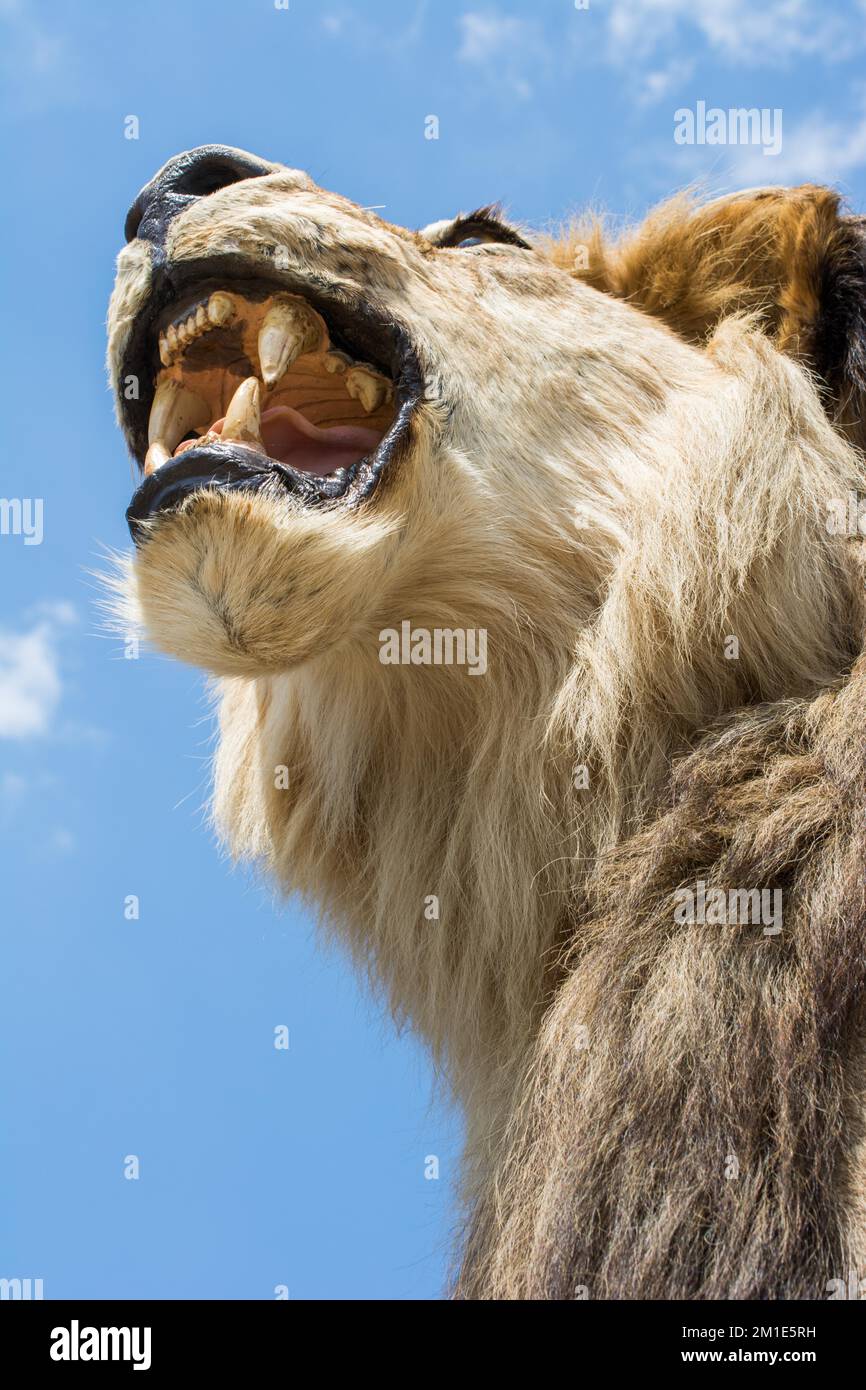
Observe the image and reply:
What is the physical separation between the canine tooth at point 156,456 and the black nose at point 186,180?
58 cm

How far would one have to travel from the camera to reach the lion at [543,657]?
3.87 metres

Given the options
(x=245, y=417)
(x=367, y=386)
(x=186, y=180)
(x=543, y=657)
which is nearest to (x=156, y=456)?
(x=245, y=417)

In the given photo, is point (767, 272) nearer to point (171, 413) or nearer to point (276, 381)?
point (276, 381)

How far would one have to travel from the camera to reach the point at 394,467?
4.59m

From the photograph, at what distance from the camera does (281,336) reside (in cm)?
468

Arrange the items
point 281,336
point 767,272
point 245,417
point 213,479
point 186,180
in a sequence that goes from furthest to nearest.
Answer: point 767,272
point 186,180
point 281,336
point 245,417
point 213,479

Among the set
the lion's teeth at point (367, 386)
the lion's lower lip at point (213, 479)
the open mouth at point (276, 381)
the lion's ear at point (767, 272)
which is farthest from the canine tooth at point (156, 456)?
the lion's ear at point (767, 272)

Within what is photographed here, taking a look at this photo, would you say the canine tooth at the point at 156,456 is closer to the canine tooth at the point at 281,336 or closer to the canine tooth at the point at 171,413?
the canine tooth at the point at 171,413

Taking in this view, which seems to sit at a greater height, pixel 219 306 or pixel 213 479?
pixel 219 306

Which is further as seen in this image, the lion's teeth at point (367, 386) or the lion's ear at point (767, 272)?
the lion's ear at point (767, 272)

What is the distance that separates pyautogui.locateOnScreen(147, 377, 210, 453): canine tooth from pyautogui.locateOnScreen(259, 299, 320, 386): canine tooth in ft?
0.99

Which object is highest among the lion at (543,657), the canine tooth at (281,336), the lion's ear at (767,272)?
the lion's ear at (767,272)

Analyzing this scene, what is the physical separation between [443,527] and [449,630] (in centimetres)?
34

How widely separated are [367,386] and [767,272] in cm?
158
